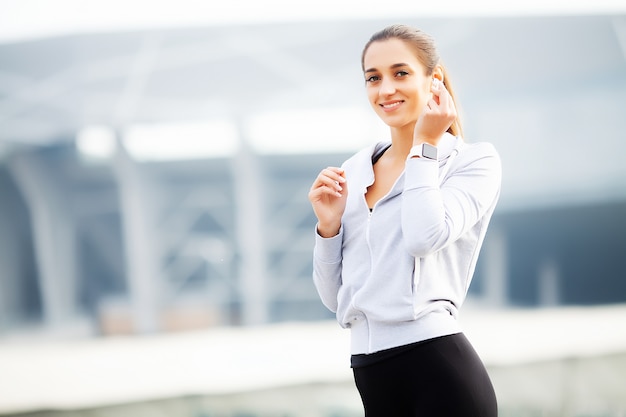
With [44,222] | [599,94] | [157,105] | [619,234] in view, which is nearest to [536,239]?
[619,234]

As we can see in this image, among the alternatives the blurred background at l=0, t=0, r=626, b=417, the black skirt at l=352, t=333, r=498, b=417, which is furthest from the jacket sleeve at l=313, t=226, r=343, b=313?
the blurred background at l=0, t=0, r=626, b=417

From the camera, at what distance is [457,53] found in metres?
4.02

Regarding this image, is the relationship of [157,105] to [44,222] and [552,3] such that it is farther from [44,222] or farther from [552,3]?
[552,3]

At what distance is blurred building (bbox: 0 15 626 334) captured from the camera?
3996 millimetres

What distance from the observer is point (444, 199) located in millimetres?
975

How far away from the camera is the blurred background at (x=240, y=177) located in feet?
12.7

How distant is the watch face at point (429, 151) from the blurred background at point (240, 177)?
9.40ft

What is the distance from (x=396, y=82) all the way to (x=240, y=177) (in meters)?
3.21

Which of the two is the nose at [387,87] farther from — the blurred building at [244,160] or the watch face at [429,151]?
the blurred building at [244,160]

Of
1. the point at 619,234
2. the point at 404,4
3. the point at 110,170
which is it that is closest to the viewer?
the point at 404,4

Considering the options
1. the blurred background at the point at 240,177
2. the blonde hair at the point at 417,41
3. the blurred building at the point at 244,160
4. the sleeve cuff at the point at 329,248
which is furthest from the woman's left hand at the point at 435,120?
the blurred building at the point at 244,160

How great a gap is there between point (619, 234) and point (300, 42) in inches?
86.2

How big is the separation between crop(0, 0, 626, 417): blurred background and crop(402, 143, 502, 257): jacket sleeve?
9.19ft

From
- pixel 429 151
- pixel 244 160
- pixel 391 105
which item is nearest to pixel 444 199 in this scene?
pixel 429 151
